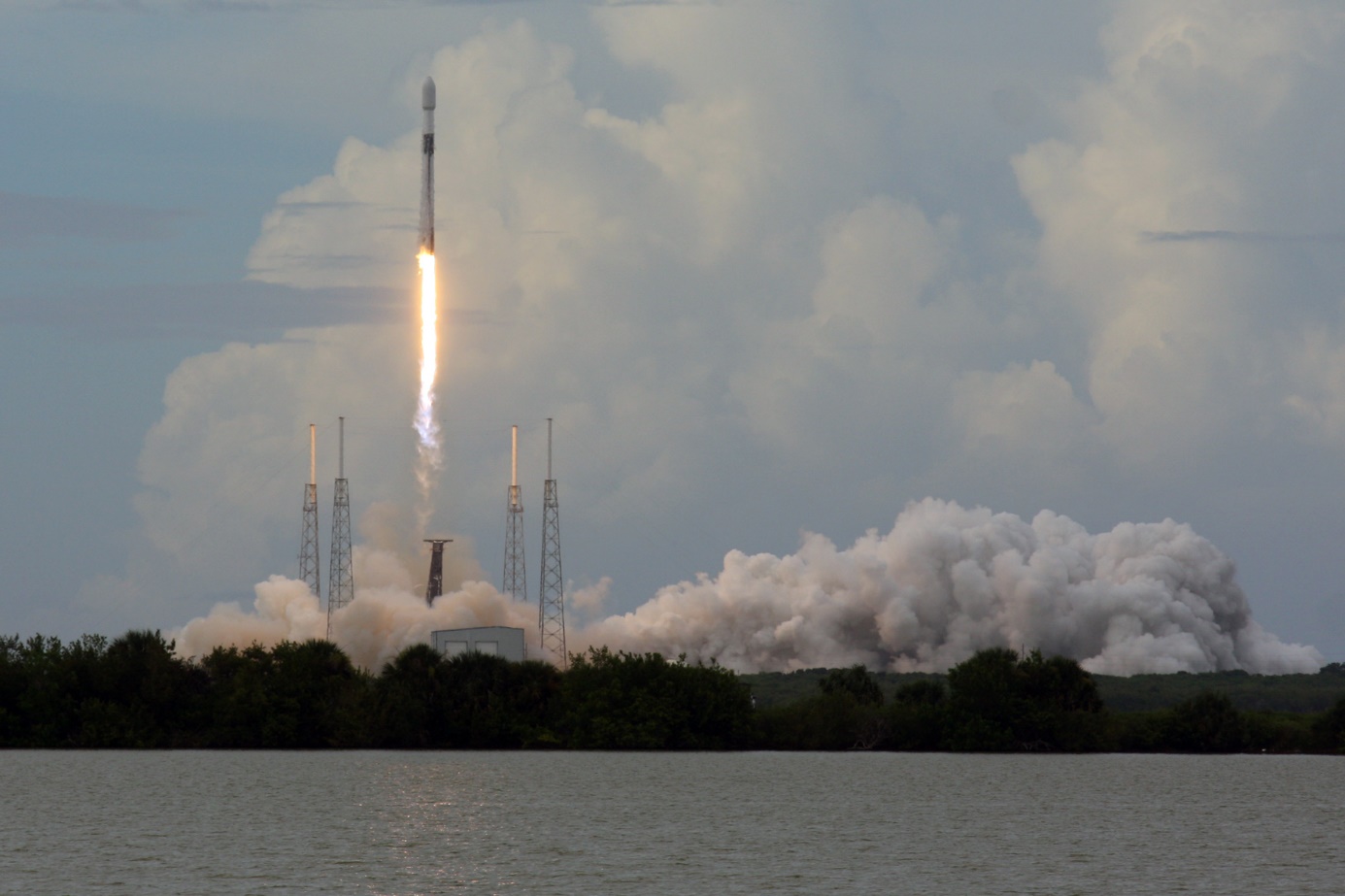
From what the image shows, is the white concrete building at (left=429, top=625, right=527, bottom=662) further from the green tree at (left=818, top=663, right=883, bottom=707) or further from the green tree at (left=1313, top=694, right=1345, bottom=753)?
the green tree at (left=1313, top=694, right=1345, bottom=753)

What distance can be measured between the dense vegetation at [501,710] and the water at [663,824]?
2.32 metres

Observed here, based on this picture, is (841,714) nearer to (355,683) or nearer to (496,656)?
(496,656)

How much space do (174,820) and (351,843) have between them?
386 inches

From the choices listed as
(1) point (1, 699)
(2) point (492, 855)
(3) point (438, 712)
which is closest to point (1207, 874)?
(2) point (492, 855)

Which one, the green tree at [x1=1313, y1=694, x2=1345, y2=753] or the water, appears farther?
the green tree at [x1=1313, y1=694, x2=1345, y2=753]

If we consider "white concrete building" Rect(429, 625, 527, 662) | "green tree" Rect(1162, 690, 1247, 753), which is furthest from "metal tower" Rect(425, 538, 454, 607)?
"green tree" Rect(1162, 690, 1247, 753)

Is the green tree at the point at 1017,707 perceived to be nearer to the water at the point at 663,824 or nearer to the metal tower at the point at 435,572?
the water at the point at 663,824

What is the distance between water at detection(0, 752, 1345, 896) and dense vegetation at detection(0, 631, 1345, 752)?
2.32 m

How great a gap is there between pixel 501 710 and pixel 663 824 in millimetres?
36623

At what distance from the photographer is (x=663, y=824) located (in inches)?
2571

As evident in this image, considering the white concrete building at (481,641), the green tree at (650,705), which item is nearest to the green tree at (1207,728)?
the green tree at (650,705)

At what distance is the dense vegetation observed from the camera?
99625 mm

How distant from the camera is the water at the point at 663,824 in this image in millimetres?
50938

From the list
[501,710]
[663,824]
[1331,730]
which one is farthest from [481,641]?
[1331,730]
